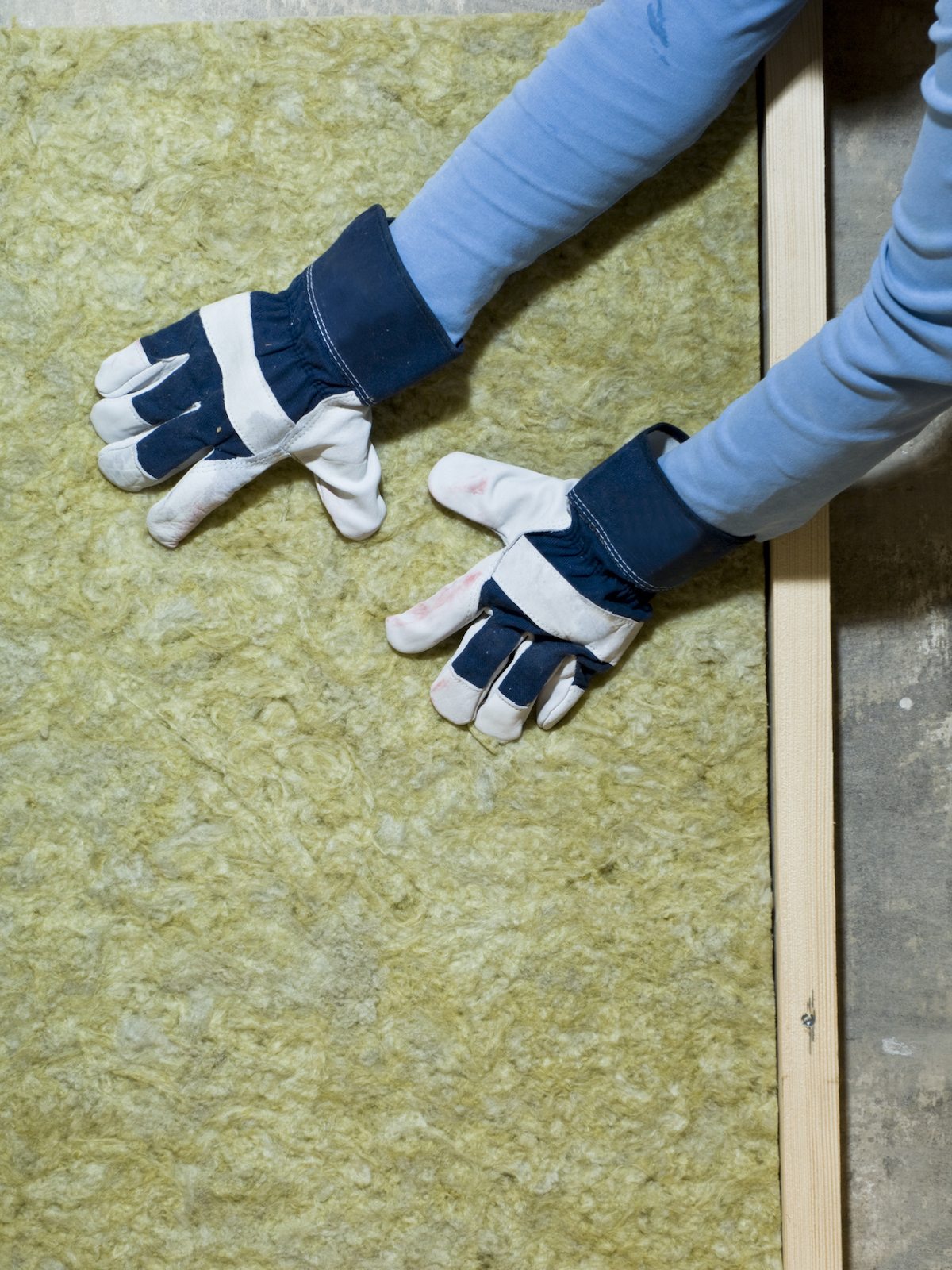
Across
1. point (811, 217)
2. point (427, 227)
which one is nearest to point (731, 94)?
point (811, 217)

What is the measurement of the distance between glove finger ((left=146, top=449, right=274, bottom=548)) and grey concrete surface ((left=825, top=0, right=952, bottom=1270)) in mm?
602

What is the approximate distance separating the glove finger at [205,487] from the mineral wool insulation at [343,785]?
0.12 feet

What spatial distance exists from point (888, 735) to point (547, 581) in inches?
16.4

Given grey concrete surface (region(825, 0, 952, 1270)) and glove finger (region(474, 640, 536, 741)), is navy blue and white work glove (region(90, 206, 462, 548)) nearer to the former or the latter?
glove finger (region(474, 640, 536, 741))

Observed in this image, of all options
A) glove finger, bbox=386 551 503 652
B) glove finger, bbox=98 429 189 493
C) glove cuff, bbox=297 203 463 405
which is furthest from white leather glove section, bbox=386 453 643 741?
glove finger, bbox=98 429 189 493

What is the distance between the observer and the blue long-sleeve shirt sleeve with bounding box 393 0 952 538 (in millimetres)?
725

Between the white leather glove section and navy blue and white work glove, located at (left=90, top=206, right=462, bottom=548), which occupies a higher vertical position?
navy blue and white work glove, located at (left=90, top=206, right=462, bottom=548)

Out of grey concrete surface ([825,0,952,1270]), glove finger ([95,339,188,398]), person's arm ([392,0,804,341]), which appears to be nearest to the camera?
person's arm ([392,0,804,341])

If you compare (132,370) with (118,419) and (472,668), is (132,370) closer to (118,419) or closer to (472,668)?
(118,419)

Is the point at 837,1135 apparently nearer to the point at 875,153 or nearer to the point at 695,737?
the point at 695,737

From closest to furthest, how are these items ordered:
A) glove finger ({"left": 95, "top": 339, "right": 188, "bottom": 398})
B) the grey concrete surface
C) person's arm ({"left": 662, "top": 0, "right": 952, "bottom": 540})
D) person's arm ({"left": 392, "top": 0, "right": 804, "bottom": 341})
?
person's arm ({"left": 662, "top": 0, "right": 952, "bottom": 540})
person's arm ({"left": 392, "top": 0, "right": 804, "bottom": 341})
glove finger ({"left": 95, "top": 339, "right": 188, "bottom": 398})
the grey concrete surface

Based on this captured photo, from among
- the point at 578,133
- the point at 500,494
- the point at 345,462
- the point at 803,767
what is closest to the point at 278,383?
the point at 345,462

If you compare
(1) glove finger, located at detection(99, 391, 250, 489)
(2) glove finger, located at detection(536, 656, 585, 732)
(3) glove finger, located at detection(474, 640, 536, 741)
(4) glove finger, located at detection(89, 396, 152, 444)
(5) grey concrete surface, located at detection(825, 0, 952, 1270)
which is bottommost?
(5) grey concrete surface, located at detection(825, 0, 952, 1270)

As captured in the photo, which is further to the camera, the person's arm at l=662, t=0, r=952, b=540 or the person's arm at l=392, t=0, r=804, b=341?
the person's arm at l=392, t=0, r=804, b=341
